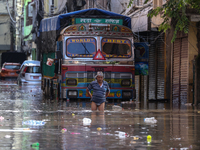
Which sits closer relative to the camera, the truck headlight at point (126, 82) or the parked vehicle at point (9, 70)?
the truck headlight at point (126, 82)

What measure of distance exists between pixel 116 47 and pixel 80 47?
150 centimetres

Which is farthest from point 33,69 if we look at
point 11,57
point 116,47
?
point 11,57

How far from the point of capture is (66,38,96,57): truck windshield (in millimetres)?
19269

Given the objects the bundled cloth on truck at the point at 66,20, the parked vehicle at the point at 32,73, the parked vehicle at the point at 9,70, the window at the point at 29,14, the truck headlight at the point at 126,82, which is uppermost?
the window at the point at 29,14

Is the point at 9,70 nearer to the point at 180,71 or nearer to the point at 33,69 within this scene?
the point at 33,69

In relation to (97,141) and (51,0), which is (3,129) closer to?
(97,141)

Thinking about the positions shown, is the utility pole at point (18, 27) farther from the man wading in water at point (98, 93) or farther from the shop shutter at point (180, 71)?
the man wading in water at point (98, 93)

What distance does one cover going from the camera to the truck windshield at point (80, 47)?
19269mm

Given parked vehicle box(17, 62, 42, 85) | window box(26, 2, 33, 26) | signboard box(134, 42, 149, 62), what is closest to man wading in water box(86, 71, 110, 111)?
signboard box(134, 42, 149, 62)

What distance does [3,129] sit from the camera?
9.45 meters

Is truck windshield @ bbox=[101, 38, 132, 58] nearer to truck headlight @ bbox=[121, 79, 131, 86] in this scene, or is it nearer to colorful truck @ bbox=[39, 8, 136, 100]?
colorful truck @ bbox=[39, 8, 136, 100]

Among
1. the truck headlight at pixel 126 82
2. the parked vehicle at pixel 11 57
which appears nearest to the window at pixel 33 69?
the truck headlight at pixel 126 82

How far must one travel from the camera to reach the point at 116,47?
1977 cm

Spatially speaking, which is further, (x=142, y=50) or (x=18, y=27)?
(x=18, y=27)
